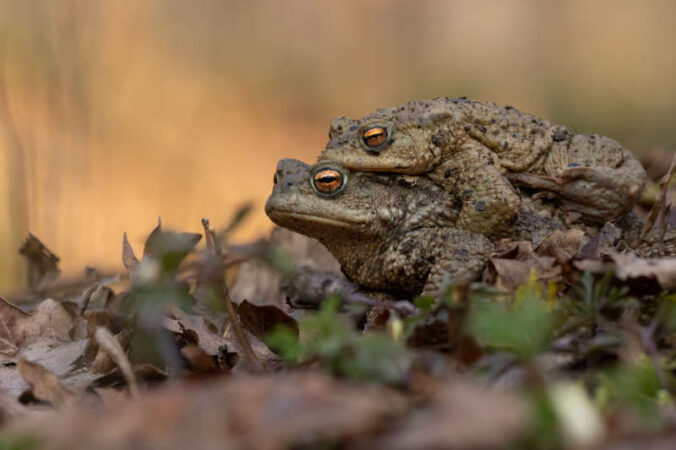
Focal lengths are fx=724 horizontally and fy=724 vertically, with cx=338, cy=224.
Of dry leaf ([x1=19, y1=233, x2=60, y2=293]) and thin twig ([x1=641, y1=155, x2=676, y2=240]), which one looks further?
dry leaf ([x1=19, y1=233, x2=60, y2=293])

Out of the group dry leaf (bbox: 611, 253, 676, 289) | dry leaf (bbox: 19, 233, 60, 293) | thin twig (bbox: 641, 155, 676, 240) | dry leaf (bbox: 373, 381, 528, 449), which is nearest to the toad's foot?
thin twig (bbox: 641, 155, 676, 240)

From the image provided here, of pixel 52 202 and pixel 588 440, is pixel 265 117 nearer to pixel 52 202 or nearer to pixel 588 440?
pixel 52 202

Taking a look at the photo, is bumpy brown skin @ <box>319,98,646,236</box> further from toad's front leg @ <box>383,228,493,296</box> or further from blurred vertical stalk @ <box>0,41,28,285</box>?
blurred vertical stalk @ <box>0,41,28,285</box>

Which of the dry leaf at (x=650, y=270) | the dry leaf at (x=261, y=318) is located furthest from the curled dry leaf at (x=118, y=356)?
the dry leaf at (x=650, y=270)

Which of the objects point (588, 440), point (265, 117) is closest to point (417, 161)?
point (588, 440)

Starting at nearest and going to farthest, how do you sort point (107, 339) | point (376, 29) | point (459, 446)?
1. point (459, 446)
2. point (107, 339)
3. point (376, 29)

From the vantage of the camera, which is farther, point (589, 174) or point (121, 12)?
point (121, 12)

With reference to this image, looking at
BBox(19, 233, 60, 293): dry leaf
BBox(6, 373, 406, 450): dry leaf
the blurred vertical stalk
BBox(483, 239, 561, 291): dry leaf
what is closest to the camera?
BBox(6, 373, 406, 450): dry leaf
